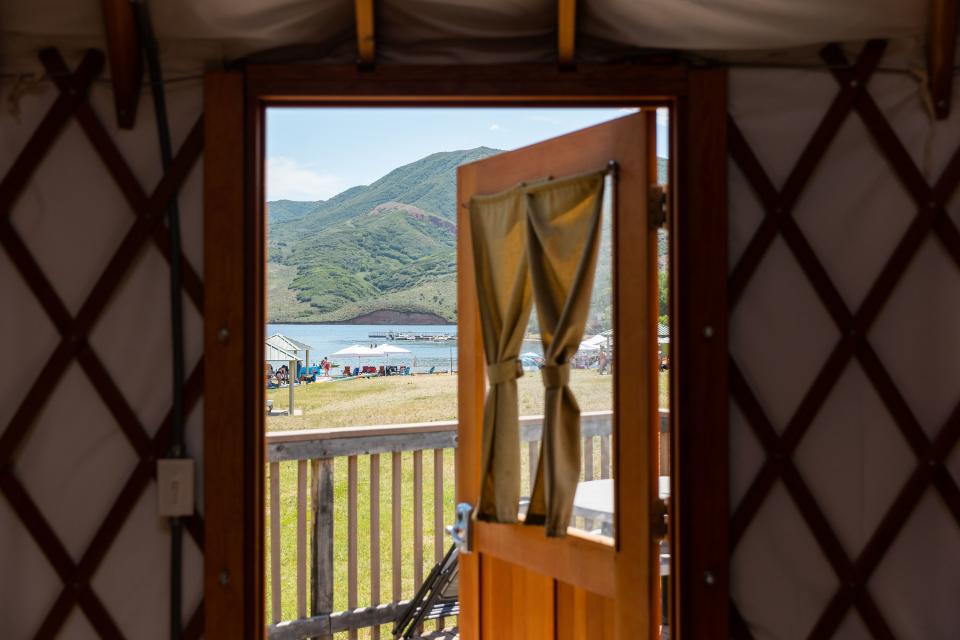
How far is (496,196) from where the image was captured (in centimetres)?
206

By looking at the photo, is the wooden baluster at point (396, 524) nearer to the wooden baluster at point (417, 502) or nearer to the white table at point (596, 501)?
the wooden baluster at point (417, 502)

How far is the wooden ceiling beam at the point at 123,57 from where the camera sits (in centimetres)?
146

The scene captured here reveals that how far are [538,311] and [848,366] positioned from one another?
0.78 m

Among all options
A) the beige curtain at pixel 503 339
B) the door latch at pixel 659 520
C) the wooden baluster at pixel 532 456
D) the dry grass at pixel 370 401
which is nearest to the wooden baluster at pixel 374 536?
the beige curtain at pixel 503 339

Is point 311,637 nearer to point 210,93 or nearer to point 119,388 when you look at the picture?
point 119,388

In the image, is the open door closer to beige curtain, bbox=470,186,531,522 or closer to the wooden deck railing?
beige curtain, bbox=470,186,531,522

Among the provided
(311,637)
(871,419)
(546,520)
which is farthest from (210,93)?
(311,637)

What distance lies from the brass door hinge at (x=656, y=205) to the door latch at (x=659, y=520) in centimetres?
68

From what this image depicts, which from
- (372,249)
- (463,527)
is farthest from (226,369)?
(372,249)

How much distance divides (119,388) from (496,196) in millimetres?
1124

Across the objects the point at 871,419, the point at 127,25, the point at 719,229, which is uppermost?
the point at 127,25

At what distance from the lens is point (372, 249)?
Answer: 9258 mm

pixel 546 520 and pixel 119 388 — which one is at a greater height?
pixel 119 388

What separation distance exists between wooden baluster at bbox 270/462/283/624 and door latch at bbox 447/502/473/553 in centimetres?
87
